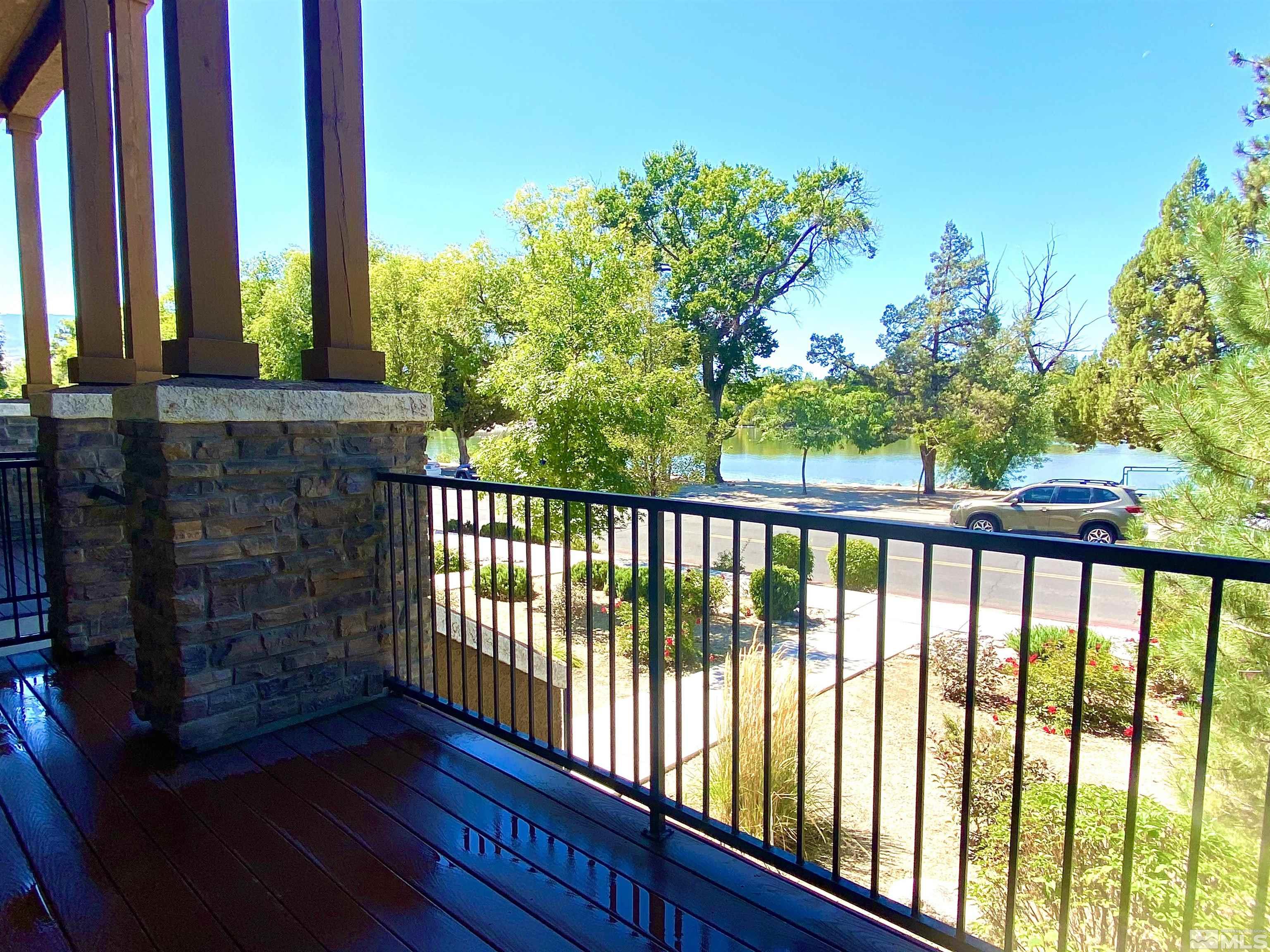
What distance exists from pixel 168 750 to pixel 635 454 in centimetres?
761

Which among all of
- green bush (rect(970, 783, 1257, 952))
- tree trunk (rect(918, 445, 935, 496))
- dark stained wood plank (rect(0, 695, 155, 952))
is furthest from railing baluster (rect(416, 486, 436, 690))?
tree trunk (rect(918, 445, 935, 496))

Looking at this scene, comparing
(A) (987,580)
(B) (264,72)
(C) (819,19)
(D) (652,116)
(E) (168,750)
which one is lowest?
(A) (987,580)

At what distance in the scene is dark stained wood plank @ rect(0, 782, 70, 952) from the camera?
4.75 feet

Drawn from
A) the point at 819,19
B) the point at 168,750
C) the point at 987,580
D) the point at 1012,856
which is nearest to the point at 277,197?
the point at 819,19

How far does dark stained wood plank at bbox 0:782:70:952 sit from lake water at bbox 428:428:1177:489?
1916 cm

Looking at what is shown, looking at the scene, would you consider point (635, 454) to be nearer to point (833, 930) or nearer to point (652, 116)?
point (833, 930)

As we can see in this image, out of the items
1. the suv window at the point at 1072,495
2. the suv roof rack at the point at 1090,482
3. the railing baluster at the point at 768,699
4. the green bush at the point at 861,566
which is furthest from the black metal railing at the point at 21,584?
the suv roof rack at the point at 1090,482

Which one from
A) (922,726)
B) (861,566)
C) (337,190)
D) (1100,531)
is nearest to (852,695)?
(861,566)

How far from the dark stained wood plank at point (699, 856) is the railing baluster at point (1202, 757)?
0.53 meters

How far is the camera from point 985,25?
27.8 m

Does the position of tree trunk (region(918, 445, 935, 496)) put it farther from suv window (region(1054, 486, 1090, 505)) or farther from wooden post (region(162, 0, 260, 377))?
wooden post (region(162, 0, 260, 377))

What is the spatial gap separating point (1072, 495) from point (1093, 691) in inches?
312

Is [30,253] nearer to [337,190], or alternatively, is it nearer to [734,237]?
[337,190]

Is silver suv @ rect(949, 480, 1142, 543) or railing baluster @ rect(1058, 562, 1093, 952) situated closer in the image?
railing baluster @ rect(1058, 562, 1093, 952)
